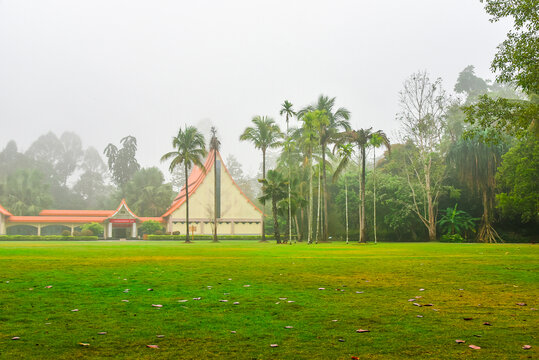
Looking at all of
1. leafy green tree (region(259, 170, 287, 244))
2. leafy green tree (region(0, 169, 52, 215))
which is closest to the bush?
leafy green tree (region(259, 170, 287, 244))

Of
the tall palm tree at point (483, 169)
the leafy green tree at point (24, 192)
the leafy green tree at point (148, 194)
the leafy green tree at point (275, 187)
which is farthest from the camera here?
the leafy green tree at point (148, 194)

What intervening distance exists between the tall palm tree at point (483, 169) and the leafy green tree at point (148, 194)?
47576mm

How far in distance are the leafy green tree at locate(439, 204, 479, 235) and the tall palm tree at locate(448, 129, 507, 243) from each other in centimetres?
127

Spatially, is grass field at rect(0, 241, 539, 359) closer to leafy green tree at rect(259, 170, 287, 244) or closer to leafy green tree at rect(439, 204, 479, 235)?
leafy green tree at rect(259, 170, 287, 244)

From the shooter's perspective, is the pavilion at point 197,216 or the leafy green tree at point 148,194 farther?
the leafy green tree at point 148,194

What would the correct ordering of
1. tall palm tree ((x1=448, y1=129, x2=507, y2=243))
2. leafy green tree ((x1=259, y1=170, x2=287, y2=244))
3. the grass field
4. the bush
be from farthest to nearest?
the bush
tall palm tree ((x1=448, y1=129, x2=507, y2=243))
leafy green tree ((x1=259, y1=170, x2=287, y2=244))
the grass field

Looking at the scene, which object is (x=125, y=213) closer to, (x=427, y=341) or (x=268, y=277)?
(x=268, y=277)

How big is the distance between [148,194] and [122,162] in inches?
762

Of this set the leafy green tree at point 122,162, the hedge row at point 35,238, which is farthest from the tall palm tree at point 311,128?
the leafy green tree at point 122,162

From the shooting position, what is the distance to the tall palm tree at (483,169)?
40125 mm

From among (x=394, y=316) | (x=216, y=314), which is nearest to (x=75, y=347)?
(x=216, y=314)

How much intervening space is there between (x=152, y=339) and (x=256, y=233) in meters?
59.3

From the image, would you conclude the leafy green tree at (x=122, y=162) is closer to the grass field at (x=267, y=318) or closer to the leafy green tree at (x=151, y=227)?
the leafy green tree at (x=151, y=227)

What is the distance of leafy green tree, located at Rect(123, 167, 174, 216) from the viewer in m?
73.8
